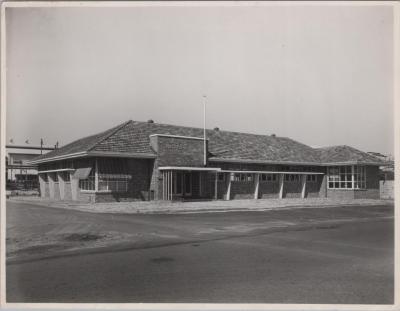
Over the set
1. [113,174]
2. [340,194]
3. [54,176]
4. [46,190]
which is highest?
[113,174]

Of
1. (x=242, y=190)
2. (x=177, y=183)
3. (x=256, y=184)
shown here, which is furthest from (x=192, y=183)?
(x=256, y=184)

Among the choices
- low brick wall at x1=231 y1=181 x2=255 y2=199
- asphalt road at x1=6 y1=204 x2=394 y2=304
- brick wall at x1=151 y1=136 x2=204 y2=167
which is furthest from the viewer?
low brick wall at x1=231 y1=181 x2=255 y2=199

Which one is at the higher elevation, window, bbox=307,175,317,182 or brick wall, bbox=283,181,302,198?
window, bbox=307,175,317,182

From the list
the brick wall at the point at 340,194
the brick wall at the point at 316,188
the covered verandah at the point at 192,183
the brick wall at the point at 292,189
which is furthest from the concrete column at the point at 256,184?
the brick wall at the point at 340,194

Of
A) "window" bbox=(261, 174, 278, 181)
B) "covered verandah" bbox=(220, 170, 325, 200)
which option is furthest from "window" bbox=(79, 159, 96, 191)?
"window" bbox=(261, 174, 278, 181)

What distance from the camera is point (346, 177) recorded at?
119 feet

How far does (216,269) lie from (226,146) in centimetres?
2626

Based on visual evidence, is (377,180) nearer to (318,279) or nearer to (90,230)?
(90,230)

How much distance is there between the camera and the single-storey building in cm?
2678

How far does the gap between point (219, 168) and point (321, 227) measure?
15.3 meters

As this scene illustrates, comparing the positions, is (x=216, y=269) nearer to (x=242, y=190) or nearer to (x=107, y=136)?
(x=107, y=136)

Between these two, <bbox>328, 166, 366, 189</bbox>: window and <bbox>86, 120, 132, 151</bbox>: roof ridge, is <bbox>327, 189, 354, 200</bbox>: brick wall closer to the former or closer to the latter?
<bbox>328, 166, 366, 189</bbox>: window

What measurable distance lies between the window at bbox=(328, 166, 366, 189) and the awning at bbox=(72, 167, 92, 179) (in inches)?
817

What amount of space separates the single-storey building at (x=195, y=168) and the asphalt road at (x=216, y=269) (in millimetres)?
13703
